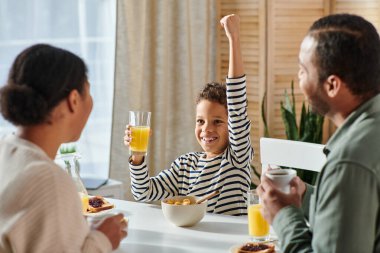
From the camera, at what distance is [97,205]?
252 cm

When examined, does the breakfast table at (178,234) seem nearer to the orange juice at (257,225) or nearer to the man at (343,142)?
the orange juice at (257,225)

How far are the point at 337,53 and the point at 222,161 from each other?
4.07 feet

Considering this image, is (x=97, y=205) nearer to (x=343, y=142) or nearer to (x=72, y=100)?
(x=72, y=100)

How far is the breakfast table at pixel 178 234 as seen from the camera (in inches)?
81.7

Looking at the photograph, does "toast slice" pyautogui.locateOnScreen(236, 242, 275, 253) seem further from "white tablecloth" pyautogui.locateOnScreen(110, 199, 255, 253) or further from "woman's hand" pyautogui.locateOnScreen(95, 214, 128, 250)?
"woman's hand" pyautogui.locateOnScreen(95, 214, 128, 250)

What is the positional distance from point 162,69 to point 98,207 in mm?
1863

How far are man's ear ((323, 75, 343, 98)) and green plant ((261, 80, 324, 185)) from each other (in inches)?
95.8

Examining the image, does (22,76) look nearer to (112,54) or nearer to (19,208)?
(19,208)

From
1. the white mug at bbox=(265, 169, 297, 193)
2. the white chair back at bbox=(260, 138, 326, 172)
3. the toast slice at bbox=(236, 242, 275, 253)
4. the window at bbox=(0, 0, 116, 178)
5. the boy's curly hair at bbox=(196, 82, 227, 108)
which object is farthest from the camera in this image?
→ the window at bbox=(0, 0, 116, 178)

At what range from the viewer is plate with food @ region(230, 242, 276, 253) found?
1989mm

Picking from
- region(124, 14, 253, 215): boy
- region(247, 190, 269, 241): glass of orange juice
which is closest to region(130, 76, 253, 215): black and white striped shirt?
region(124, 14, 253, 215): boy

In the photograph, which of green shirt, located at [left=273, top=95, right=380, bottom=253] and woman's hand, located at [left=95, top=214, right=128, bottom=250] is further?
woman's hand, located at [left=95, top=214, right=128, bottom=250]

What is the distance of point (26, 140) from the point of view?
1715 millimetres

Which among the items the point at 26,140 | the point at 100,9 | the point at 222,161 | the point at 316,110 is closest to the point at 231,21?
the point at 222,161
